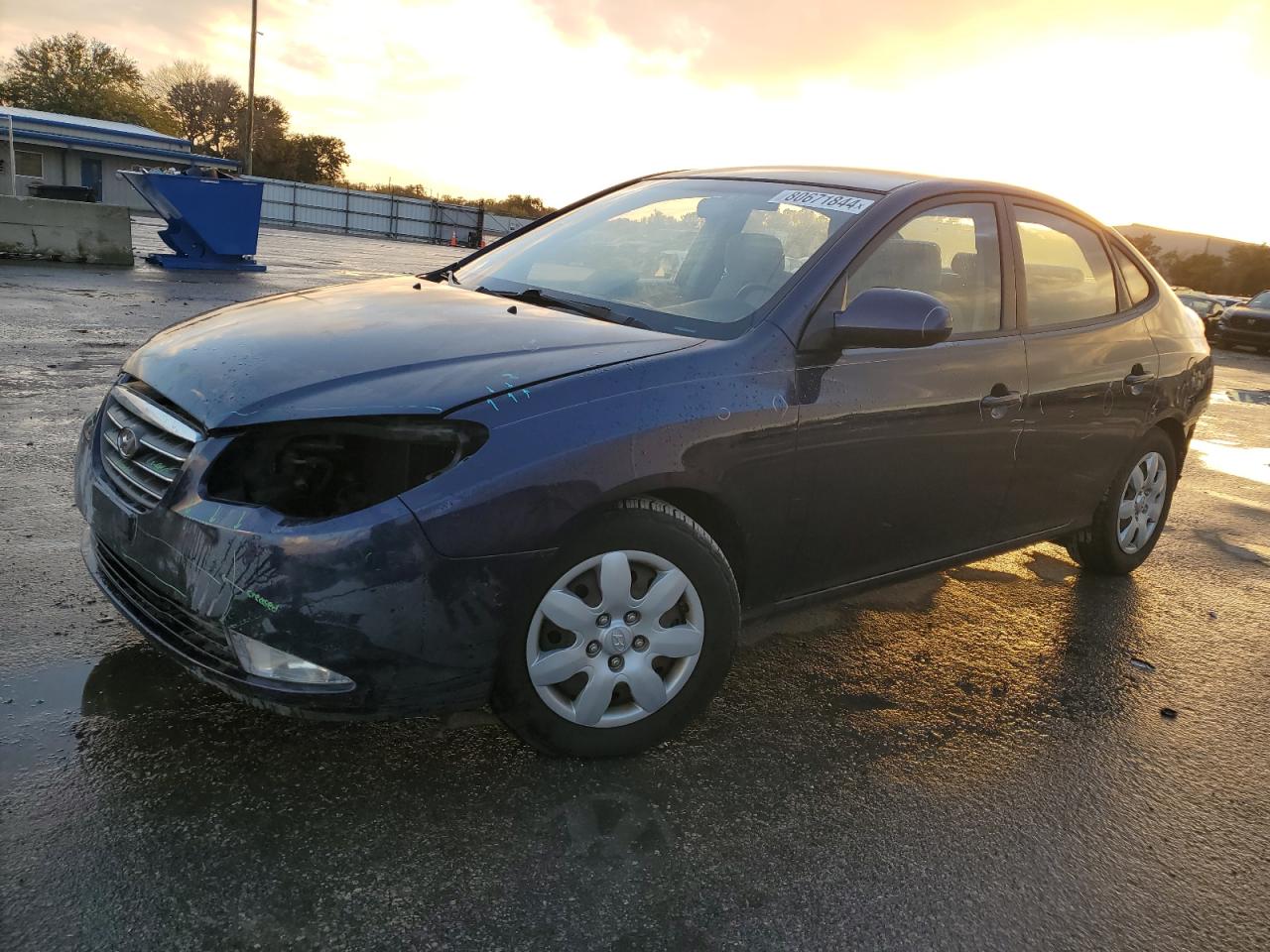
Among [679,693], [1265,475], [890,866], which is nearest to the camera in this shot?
[890,866]

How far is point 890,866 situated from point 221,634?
5.52ft

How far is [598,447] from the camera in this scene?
242 centimetres

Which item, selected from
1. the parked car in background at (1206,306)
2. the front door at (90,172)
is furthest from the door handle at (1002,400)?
the front door at (90,172)

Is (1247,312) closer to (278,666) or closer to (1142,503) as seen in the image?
(1142,503)

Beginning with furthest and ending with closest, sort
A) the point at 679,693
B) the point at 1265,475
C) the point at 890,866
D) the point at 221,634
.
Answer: the point at 1265,475 < the point at 679,693 < the point at 890,866 < the point at 221,634

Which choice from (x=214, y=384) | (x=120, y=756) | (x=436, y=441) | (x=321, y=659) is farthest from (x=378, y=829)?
(x=214, y=384)

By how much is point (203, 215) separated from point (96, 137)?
25638 mm

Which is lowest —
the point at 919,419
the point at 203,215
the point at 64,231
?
the point at 64,231

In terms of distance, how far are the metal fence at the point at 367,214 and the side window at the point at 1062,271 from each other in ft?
106

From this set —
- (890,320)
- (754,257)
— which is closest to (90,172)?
(754,257)

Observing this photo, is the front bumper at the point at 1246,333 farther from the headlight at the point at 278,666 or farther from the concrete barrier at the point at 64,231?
the headlight at the point at 278,666

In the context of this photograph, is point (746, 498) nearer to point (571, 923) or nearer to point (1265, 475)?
point (571, 923)

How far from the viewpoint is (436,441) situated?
2285 mm

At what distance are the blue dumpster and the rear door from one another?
12.9 m
